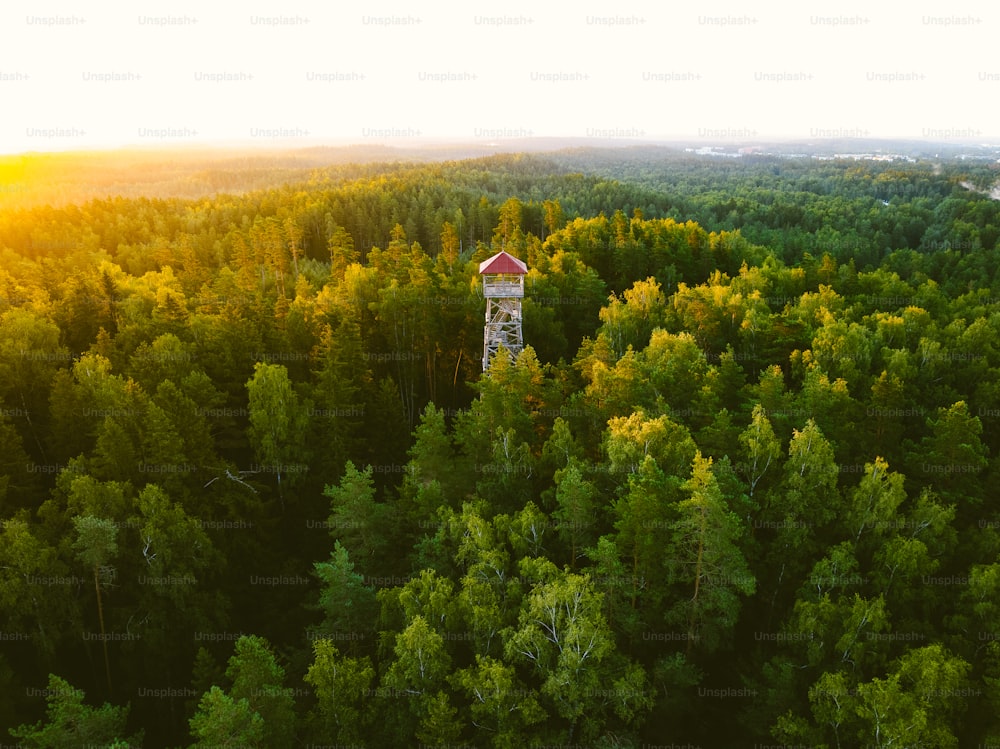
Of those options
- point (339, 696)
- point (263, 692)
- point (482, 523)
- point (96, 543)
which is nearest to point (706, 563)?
point (482, 523)

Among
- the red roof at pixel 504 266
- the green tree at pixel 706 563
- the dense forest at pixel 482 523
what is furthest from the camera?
the red roof at pixel 504 266

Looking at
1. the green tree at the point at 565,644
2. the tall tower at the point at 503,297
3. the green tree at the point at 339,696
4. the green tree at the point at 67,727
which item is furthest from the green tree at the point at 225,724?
the tall tower at the point at 503,297

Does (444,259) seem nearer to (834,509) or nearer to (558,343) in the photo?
(558,343)

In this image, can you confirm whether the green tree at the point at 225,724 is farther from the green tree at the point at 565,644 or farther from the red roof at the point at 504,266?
the red roof at the point at 504,266

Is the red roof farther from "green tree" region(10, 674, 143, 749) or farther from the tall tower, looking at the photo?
"green tree" region(10, 674, 143, 749)

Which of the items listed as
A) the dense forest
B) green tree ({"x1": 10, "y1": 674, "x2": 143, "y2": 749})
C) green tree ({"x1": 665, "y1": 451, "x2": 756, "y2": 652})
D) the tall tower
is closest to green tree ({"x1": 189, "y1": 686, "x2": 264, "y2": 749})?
the dense forest

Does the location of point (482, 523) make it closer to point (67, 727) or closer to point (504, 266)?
point (67, 727)

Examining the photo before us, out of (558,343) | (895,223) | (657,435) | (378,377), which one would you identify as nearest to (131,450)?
(378,377)
